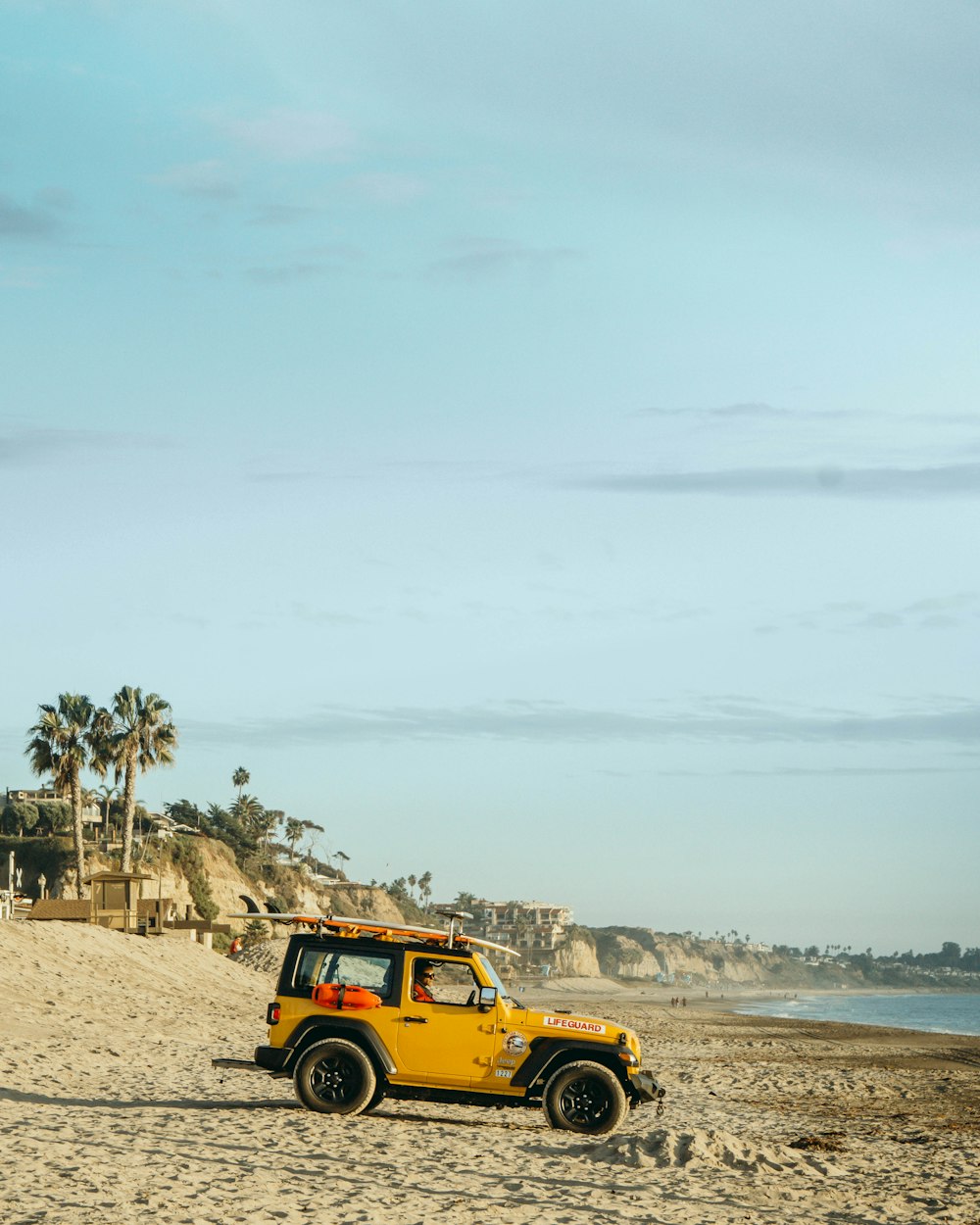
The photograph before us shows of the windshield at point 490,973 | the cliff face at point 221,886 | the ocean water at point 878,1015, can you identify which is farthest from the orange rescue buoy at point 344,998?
the ocean water at point 878,1015

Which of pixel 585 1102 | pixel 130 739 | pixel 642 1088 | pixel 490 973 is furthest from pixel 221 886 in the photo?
pixel 642 1088

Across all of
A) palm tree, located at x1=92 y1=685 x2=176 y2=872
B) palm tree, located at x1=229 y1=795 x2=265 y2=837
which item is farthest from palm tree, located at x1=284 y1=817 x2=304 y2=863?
palm tree, located at x1=92 y1=685 x2=176 y2=872

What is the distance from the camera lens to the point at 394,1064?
15102 mm

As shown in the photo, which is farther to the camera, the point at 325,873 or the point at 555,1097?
the point at 325,873

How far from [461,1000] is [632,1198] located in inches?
167

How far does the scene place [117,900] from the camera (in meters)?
49.8

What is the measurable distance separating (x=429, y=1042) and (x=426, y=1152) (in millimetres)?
1779

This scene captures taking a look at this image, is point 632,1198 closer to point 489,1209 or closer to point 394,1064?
point 489,1209

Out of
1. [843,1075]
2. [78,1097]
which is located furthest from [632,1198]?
[843,1075]

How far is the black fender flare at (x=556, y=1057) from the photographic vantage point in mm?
14945

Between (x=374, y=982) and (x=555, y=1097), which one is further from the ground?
(x=374, y=982)

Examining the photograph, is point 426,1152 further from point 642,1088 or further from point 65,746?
point 65,746

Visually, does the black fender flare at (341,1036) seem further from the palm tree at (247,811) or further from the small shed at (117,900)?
the palm tree at (247,811)

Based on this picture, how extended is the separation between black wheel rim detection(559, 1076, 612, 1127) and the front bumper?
0.33 metres
